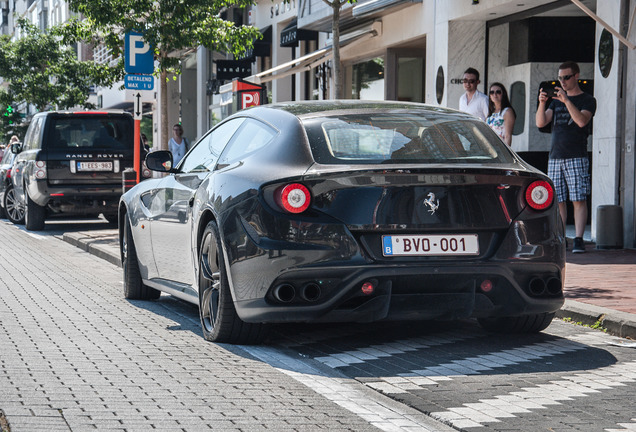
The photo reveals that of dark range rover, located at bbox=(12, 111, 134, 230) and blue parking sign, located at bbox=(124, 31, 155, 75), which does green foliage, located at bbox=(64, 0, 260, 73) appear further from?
dark range rover, located at bbox=(12, 111, 134, 230)

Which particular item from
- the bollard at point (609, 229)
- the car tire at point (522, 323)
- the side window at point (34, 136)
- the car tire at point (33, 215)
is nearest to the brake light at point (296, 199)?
the car tire at point (522, 323)

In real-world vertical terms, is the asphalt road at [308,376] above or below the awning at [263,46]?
below

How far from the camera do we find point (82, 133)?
18.2m

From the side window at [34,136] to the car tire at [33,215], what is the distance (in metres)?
0.87

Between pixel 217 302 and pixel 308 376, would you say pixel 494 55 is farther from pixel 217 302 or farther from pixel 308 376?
pixel 308 376

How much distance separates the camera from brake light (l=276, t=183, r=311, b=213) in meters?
5.86

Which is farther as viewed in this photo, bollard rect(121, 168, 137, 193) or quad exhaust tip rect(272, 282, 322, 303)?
bollard rect(121, 168, 137, 193)

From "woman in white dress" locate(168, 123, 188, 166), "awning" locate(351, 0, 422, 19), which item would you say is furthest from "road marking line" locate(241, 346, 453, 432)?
"woman in white dress" locate(168, 123, 188, 166)

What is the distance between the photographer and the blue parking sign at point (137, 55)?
16.0m

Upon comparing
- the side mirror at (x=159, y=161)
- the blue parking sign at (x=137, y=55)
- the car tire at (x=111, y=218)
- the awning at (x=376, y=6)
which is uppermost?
the awning at (x=376, y=6)

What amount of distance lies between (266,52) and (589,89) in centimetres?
1431

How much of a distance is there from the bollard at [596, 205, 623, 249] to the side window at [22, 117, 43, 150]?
979cm

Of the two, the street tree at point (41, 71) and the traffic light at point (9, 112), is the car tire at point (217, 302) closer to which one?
the street tree at point (41, 71)

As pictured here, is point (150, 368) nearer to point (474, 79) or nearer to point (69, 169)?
point (474, 79)
